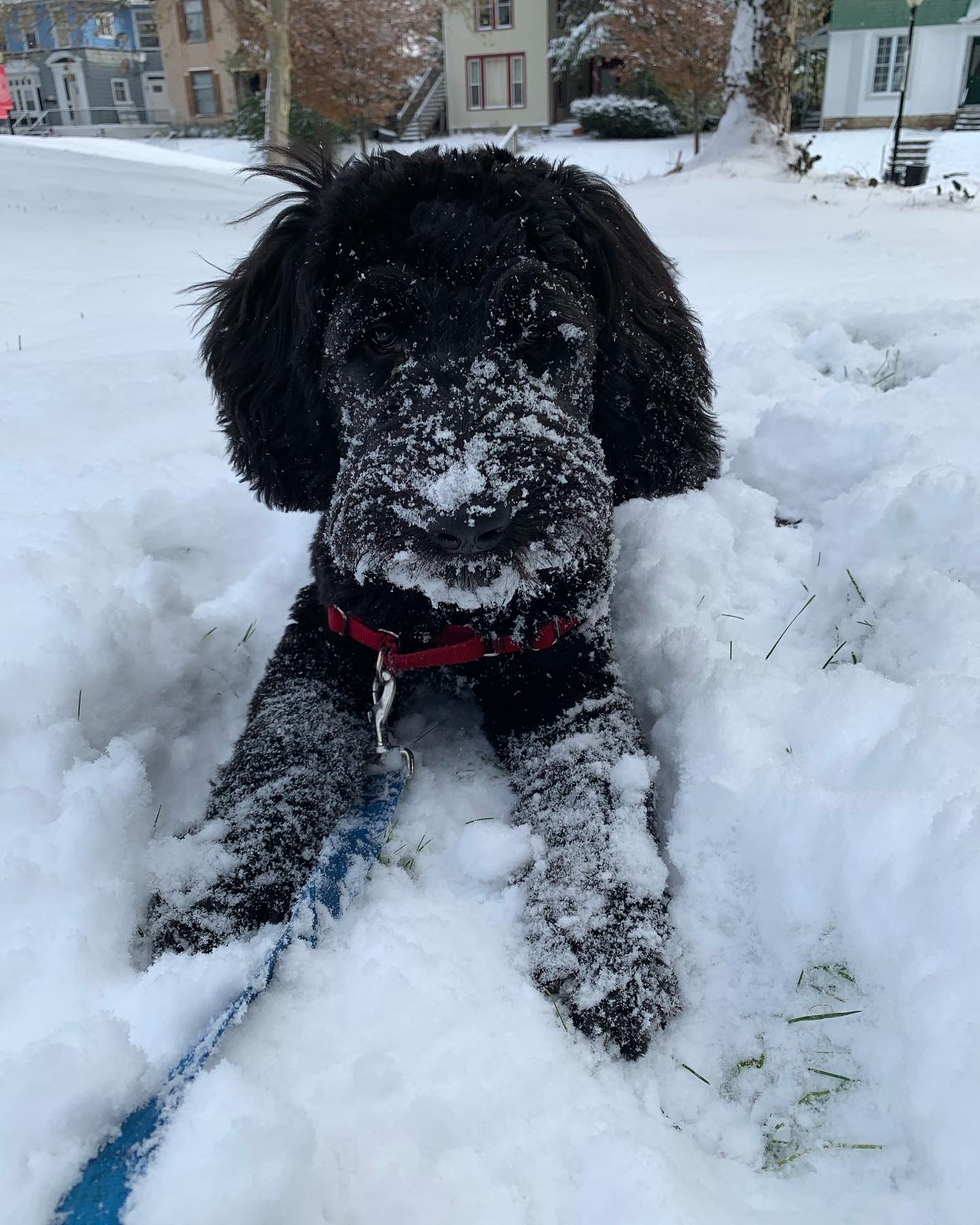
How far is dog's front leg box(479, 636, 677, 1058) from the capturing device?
66.2 inches

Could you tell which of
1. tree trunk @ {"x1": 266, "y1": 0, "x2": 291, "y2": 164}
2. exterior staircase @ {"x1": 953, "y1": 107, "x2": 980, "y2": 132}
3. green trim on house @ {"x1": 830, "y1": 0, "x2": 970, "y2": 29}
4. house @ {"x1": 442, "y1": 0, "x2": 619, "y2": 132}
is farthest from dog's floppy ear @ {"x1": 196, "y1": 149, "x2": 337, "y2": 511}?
house @ {"x1": 442, "y1": 0, "x2": 619, "y2": 132}

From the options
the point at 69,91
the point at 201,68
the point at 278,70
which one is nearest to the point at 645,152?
the point at 278,70

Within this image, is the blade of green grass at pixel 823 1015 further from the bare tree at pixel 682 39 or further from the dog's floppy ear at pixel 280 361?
the bare tree at pixel 682 39

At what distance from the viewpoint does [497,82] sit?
126 feet

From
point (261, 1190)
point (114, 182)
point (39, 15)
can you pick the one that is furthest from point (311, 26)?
point (261, 1190)

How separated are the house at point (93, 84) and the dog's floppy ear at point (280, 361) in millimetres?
51828

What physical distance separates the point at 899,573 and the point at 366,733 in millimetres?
1672

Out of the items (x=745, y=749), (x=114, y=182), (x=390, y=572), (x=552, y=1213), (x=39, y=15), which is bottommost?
(x=552, y=1213)

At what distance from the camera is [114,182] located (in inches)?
542

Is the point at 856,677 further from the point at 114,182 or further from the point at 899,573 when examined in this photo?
the point at 114,182

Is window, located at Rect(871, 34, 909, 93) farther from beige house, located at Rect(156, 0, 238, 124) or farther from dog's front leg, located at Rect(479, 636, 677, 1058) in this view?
dog's front leg, located at Rect(479, 636, 677, 1058)

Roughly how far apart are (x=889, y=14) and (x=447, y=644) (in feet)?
132

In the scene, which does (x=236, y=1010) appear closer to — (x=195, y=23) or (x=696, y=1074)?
(x=696, y=1074)

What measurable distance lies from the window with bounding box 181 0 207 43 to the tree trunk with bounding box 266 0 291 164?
28.3 m
